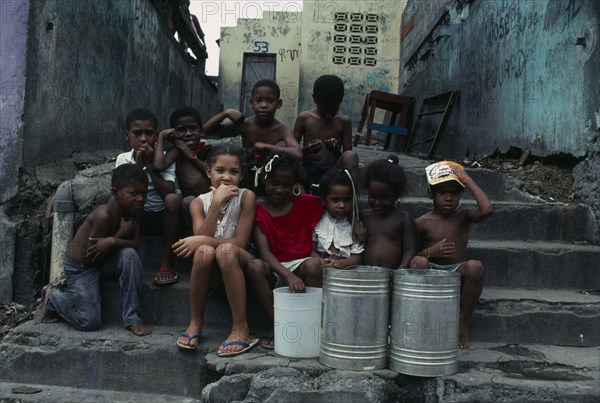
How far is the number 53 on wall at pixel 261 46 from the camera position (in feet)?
55.6

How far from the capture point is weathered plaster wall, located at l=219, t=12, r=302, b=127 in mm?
16844

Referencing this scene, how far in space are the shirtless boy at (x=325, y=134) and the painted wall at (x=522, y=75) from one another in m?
1.70

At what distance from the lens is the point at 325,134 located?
14.5 ft

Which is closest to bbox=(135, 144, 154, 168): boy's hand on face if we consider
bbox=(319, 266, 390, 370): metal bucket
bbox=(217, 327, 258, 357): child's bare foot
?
bbox=(217, 327, 258, 357): child's bare foot

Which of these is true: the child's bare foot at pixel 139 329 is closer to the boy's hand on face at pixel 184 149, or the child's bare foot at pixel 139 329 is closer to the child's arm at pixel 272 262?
the child's arm at pixel 272 262

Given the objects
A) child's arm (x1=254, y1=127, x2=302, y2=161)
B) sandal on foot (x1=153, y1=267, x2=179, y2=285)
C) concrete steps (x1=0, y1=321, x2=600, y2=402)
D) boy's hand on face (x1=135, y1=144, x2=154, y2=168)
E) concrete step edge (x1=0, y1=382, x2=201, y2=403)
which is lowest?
concrete step edge (x1=0, y1=382, x2=201, y2=403)

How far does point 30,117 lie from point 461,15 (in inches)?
244

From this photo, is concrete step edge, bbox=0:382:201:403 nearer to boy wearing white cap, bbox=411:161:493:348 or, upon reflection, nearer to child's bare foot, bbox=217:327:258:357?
child's bare foot, bbox=217:327:258:357

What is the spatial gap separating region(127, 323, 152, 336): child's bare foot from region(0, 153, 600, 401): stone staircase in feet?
0.14

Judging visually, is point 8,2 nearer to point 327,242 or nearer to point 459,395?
point 327,242

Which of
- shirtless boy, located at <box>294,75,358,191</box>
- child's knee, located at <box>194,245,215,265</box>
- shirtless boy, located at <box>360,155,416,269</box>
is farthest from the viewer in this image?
shirtless boy, located at <box>294,75,358,191</box>

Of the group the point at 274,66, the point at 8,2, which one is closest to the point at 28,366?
the point at 8,2

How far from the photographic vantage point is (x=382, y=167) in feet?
10.7

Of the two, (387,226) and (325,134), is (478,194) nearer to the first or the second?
(387,226)
